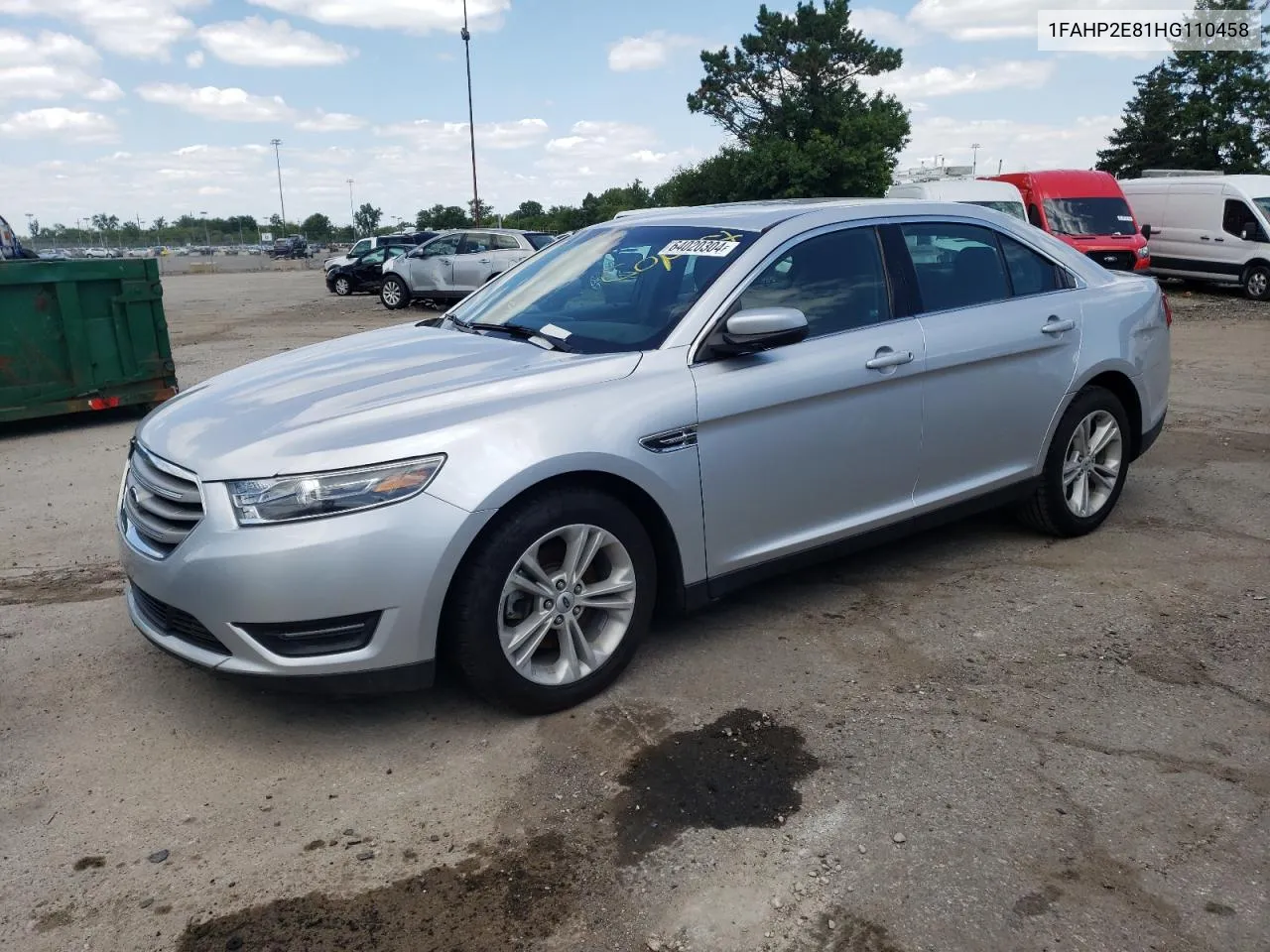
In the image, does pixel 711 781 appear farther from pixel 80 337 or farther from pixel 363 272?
pixel 363 272

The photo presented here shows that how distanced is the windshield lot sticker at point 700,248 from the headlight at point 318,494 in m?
1.60

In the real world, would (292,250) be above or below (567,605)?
below

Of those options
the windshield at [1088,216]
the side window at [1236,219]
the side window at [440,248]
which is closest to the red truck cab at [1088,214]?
the windshield at [1088,216]

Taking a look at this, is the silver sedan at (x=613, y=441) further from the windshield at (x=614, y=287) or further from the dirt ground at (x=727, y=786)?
the dirt ground at (x=727, y=786)

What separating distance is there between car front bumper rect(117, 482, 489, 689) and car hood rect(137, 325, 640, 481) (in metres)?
0.17

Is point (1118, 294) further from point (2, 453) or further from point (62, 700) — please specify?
point (2, 453)

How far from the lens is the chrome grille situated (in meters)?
3.16

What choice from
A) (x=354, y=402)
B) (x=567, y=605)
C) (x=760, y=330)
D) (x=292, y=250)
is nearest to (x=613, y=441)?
(x=567, y=605)

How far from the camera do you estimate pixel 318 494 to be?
302 cm

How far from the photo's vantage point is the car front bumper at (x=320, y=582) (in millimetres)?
2980

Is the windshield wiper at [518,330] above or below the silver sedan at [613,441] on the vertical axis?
above

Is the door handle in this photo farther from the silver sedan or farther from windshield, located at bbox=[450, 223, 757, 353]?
windshield, located at bbox=[450, 223, 757, 353]

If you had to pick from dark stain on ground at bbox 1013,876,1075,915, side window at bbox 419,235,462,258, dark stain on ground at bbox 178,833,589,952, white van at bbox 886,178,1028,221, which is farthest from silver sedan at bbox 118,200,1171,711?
side window at bbox 419,235,462,258

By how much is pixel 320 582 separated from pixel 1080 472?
3.74 meters
